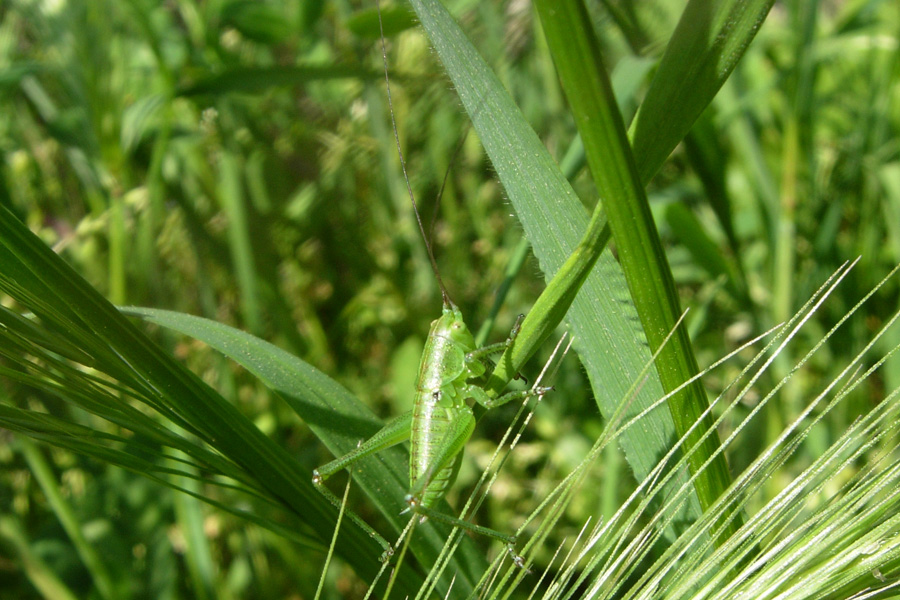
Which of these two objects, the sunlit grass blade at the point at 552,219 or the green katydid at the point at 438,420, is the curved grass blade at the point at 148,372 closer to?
the green katydid at the point at 438,420

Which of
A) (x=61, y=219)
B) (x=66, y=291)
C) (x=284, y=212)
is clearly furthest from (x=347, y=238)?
(x=66, y=291)

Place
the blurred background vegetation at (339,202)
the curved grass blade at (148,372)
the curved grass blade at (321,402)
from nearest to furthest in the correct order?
the curved grass blade at (148,372) → the curved grass blade at (321,402) → the blurred background vegetation at (339,202)

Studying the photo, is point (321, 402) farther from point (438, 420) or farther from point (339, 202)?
point (339, 202)

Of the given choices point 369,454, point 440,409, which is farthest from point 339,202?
point 369,454

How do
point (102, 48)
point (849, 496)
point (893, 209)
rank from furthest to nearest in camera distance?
point (893, 209) → point (102, 48) → point (849, 496)

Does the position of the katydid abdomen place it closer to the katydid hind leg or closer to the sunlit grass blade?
the katydid hind leg

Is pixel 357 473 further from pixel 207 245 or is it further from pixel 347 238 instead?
pixel 347 238

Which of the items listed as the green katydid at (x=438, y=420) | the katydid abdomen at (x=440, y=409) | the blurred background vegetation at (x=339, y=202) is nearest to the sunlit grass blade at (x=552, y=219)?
the green katydid at (x=438, y=420)
